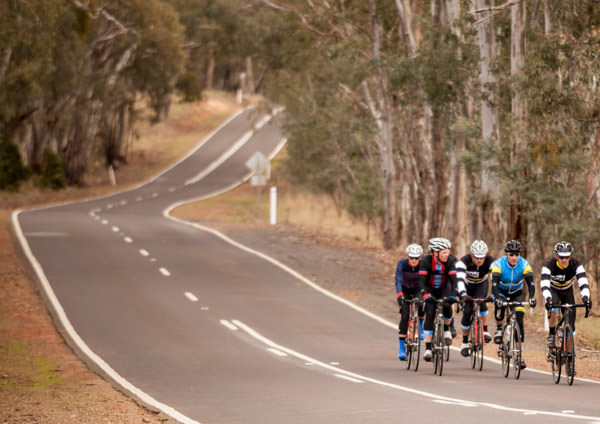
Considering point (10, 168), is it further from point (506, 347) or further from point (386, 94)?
point (506, 347)

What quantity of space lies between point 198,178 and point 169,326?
161 ft

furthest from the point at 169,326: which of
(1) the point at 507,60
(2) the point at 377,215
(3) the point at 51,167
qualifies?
(3) the point at 51,167

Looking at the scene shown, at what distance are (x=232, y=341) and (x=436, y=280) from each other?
506 centimetres

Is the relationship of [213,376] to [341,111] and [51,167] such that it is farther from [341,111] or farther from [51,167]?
[51,167]

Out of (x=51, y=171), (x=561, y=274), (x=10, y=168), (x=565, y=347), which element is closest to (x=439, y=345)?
(x=565, y=347)

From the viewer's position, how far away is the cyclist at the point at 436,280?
14773 mm

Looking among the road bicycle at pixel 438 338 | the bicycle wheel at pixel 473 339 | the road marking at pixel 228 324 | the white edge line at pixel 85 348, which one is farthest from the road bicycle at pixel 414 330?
the road marking at pixel 228 324

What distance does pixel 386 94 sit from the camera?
33.6 metres

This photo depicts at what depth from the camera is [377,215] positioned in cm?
4228

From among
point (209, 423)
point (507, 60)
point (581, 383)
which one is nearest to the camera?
point (209, 423)

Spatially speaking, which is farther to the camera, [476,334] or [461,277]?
[476,334]

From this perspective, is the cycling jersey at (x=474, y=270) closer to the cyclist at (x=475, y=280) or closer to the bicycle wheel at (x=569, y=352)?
the cyclist at (x=475, y=280)

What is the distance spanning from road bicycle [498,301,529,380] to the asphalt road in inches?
11.0

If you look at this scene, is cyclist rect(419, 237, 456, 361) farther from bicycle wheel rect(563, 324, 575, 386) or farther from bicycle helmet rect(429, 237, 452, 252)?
bicycle wheel rect(563, 324, 575, 386)
